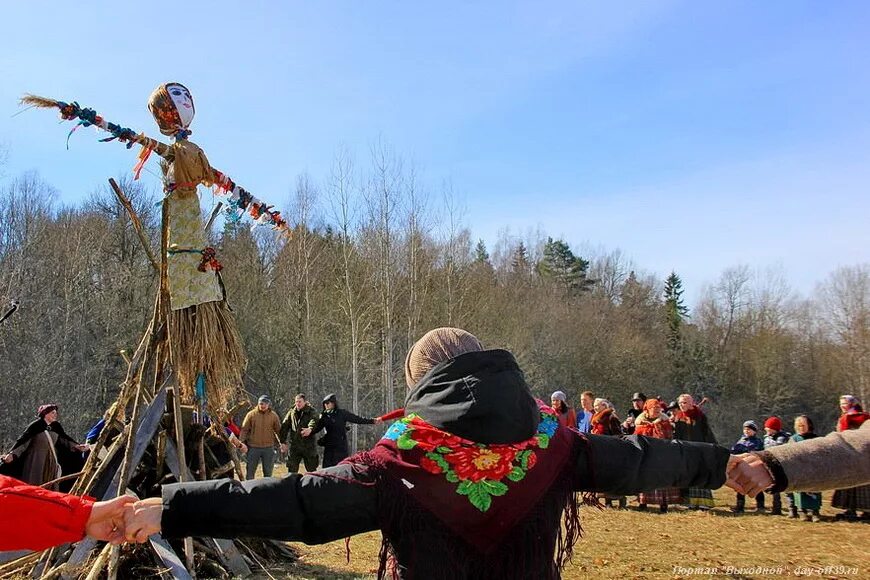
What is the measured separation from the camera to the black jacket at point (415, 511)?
2150 mm

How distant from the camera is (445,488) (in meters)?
2.22

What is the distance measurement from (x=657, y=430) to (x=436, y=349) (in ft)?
32.1

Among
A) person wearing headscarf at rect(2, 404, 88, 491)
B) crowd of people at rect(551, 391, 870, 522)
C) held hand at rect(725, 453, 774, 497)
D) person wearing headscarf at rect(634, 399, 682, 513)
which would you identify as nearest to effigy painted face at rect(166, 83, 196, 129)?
person wearing headscarf at rect(2, 404, 88, 491)

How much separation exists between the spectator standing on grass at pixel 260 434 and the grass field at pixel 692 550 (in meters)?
3.13

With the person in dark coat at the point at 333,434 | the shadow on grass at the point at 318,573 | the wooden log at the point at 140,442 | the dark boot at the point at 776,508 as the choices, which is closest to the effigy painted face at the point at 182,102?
the wooden log at the point at 140,442

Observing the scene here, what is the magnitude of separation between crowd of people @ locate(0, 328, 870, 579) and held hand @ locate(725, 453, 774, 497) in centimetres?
2

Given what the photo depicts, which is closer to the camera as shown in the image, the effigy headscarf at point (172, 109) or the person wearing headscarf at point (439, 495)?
the person wearing headscarf at point (439, 495)

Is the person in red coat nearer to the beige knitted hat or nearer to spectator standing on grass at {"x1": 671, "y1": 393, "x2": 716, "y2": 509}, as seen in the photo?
the beige knitted hat

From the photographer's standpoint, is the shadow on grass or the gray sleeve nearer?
the gray sleeve

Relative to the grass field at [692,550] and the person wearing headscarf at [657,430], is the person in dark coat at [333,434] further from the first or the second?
the person wearing headscarf at [657,430]

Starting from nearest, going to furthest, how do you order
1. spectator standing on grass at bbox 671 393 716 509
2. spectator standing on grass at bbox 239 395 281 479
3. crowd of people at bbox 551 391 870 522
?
1. crowd of people at bbox 551 391 870 522
2. spectator standing on grass at bbox 671 393 716 509
3. spectator standing on grass at bbox 239 395 281 479

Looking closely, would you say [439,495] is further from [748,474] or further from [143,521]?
[748,474]

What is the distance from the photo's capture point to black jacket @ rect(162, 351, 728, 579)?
2.15 meters

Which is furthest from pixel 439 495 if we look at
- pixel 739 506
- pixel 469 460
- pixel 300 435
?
pixel 739 506
